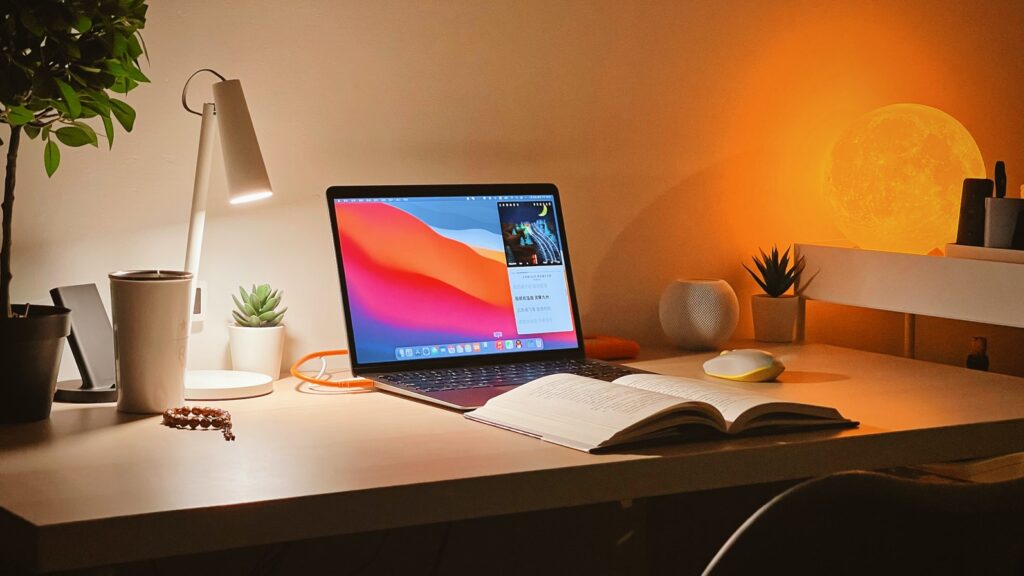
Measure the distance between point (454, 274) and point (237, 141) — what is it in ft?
1.21

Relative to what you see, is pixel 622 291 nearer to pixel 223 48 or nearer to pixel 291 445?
pixel 223 48

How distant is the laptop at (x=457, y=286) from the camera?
1471 mm

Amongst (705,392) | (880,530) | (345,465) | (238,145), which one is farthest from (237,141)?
(880,530)

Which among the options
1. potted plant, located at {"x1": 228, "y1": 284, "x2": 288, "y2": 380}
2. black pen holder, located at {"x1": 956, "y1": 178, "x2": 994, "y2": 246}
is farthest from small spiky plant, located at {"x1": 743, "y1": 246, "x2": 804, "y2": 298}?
potted plant, located at {"x1": 228, "y1": 284, "x2": 288, "y2": 380}

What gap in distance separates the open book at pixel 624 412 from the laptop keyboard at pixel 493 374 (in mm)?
138

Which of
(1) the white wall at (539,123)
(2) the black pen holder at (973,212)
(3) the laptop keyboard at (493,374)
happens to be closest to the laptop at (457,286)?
(3) the laptop keyboard at (493,374)

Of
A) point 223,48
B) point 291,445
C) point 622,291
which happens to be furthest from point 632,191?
point 291,445

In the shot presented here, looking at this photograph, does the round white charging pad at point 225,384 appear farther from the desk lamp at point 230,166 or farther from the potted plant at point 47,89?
the potted plant at point 47,89

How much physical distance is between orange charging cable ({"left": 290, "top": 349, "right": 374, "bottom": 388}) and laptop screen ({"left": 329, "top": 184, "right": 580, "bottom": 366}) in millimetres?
33

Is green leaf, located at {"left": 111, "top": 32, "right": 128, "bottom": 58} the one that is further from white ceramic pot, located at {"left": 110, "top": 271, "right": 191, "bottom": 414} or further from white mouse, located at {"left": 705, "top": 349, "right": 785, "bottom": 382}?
white mouse, located at {"left": 705, "top": 349, "right": 785, "bottom": 382}

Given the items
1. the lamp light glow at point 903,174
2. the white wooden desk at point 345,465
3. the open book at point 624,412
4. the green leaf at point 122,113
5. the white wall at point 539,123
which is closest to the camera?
the white wooden desk at point 345,465

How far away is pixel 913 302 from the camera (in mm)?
1709

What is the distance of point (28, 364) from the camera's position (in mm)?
1175

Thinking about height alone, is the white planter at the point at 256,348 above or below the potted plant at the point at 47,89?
below
